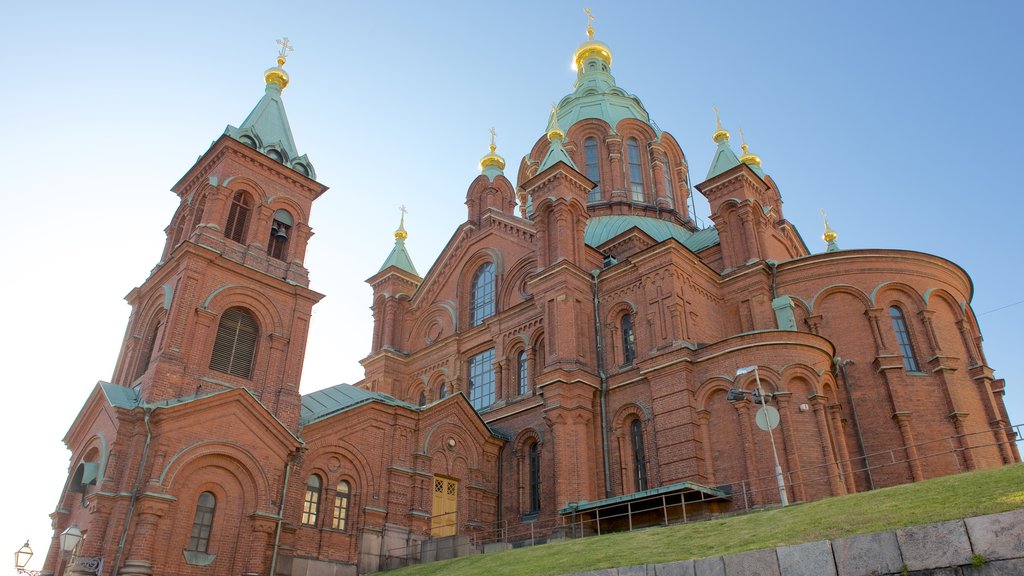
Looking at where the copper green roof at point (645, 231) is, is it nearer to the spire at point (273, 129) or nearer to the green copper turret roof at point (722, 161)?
the green copper turret roof at point (722, 161)

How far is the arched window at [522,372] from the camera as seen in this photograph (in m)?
28.9

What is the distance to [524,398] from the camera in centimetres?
2795

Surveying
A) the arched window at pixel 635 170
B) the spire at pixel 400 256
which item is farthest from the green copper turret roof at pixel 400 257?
the arched window at pixel 635 170

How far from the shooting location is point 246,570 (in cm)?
1933

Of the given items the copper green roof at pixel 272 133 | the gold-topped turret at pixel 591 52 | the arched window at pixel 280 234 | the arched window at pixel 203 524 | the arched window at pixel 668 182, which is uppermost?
the gold-topped turret at pixel 591 52

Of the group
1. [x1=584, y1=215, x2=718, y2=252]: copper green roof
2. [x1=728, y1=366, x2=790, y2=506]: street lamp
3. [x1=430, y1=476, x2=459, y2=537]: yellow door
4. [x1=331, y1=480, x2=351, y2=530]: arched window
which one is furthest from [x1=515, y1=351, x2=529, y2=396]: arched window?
[x1=728, y1=366, x2=790, y2=506]: street lamp

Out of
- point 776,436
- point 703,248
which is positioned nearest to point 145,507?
point 776,436

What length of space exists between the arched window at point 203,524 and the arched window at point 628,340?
14.1 meters

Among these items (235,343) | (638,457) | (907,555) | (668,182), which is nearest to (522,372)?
(638,457)

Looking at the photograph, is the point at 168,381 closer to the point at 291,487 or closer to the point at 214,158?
the point at 291,487

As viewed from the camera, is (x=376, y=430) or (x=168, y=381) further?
(x=376, y=430)

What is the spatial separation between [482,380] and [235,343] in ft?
36.0

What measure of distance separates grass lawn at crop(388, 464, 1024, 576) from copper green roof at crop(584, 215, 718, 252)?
17.4 metres

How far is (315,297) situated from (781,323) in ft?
52.4
